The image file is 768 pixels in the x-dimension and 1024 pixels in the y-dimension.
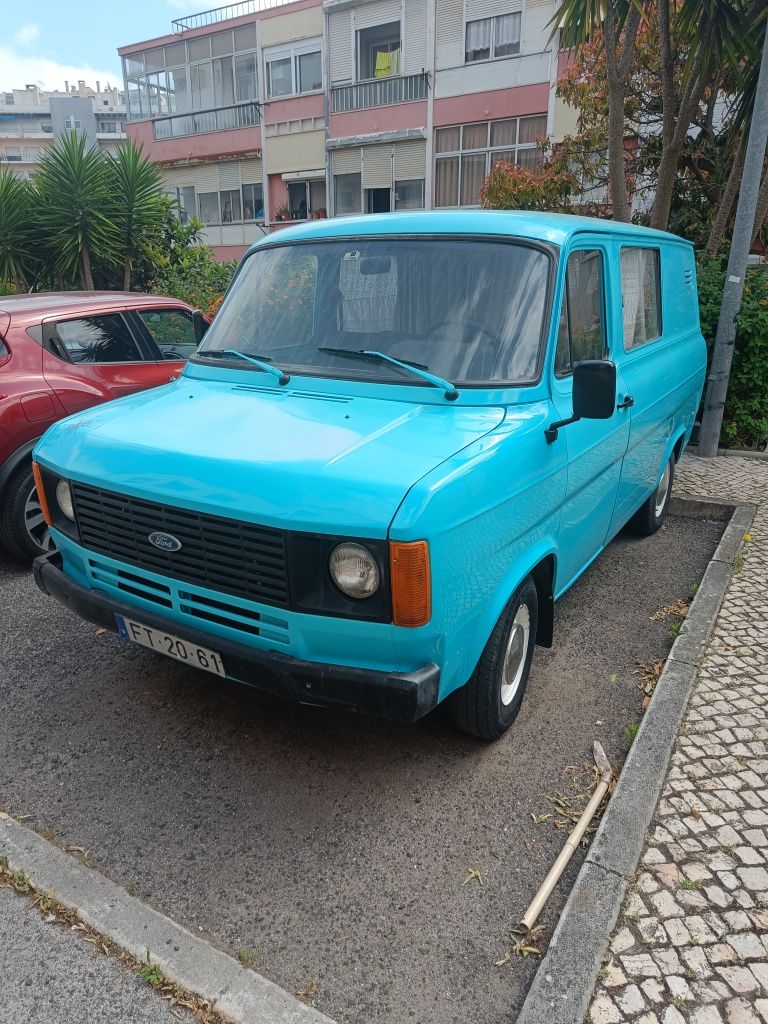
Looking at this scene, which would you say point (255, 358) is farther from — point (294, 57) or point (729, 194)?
point (294, 57)

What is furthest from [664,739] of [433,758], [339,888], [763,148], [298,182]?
[298,182]

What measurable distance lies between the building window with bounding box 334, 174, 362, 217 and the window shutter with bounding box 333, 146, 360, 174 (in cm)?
15

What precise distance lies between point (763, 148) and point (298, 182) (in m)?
22.2

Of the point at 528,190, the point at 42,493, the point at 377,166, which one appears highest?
the point at 377,166

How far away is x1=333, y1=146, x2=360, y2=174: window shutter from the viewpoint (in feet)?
80.7

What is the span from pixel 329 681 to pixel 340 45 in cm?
2675

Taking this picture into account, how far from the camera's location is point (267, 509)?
2.60 metres

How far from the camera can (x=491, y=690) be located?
10.3ft

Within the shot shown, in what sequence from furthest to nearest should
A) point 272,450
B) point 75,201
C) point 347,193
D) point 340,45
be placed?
point 347,193 → point 340,45 → point 75,201 → point 272,450

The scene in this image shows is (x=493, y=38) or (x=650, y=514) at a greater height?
(x=493, y=38)

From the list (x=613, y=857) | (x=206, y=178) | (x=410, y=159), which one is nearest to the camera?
(x=613, y=857)

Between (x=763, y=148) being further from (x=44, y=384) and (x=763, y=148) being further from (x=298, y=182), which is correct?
(x=298, y=182)

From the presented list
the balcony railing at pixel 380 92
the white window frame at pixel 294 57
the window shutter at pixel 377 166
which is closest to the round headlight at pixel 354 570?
the balcony railing at pixel 380 92

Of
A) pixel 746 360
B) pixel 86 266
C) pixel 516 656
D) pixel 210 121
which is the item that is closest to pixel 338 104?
pixel 210 121
